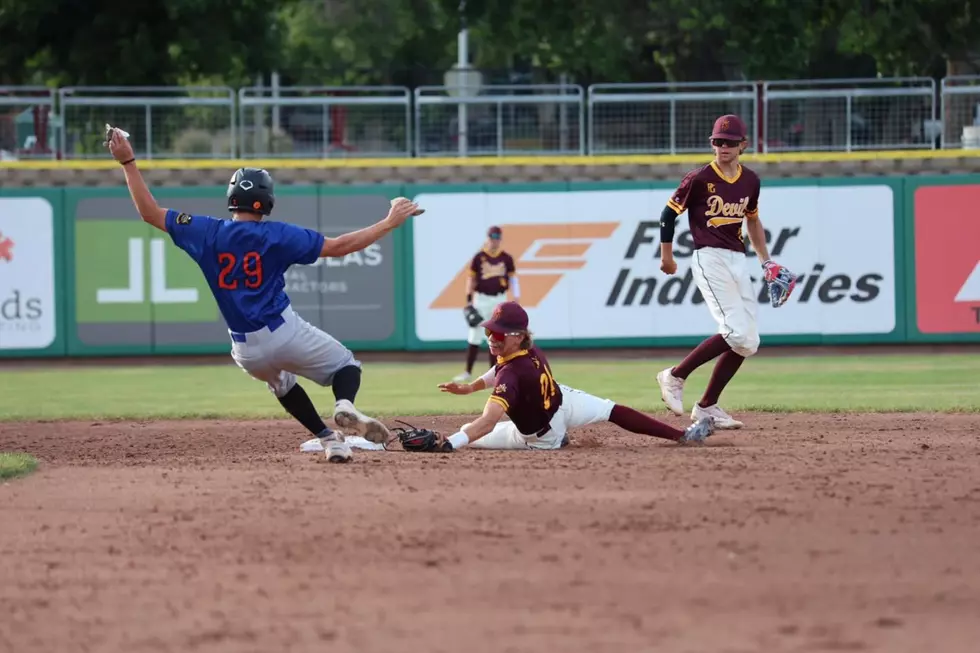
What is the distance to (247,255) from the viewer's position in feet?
26.7

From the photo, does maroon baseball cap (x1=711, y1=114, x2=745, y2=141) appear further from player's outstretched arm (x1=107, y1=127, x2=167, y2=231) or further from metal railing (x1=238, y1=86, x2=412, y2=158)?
metal railing (x1=238, y1=86, x2=412, y2=158)

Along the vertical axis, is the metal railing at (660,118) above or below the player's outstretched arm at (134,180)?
above

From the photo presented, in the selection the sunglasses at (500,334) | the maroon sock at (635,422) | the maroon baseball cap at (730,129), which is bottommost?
the maroon sock at (635,422)

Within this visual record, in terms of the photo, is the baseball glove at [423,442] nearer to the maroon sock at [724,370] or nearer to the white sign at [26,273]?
the maroon sock at [724,370]

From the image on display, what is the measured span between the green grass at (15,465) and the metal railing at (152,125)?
12.6 m

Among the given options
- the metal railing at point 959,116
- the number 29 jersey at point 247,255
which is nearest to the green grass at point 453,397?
the metal railing at point 959,116

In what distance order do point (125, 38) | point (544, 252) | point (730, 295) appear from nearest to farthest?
point (730, 295), point (544, 252), point (125, 38)

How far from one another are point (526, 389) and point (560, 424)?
56cm

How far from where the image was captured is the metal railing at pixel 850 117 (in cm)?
2097

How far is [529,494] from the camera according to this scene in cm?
702

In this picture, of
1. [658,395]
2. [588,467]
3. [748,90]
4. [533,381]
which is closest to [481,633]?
[588,467]

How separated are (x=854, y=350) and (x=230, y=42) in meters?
13.9

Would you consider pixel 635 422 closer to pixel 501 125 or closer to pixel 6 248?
pixel 501 125

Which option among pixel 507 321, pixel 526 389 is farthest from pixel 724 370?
pixel 507 321
